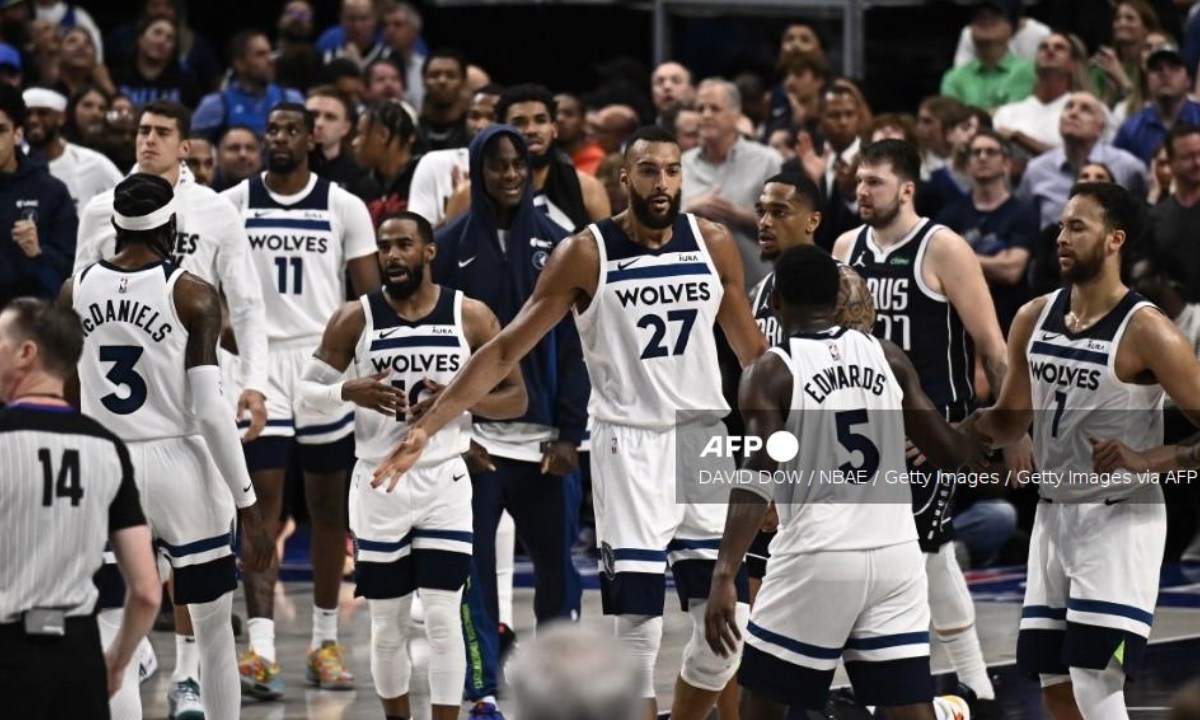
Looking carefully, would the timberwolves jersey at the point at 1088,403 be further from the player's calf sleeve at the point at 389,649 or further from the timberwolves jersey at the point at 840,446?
the player's calf sleeve at the point at 389,649

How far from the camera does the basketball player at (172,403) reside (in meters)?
8.12

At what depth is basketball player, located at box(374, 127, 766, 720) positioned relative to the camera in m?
8.27

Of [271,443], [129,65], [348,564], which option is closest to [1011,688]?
[271,443]

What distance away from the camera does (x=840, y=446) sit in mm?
7023

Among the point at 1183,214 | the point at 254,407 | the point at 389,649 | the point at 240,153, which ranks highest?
the point at 240,153

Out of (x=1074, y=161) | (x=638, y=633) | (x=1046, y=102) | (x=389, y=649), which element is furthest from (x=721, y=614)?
(x=1046, y=102)

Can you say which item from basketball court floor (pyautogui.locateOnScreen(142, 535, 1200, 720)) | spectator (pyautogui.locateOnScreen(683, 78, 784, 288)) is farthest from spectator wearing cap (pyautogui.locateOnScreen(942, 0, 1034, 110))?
basketball court floor (pyautogui.locateOnScreen(142, 535, 1200, 720))

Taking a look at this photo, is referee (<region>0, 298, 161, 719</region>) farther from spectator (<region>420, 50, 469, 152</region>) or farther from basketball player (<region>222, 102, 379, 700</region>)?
spectator (<region>420, 50, 469, 152</region>)

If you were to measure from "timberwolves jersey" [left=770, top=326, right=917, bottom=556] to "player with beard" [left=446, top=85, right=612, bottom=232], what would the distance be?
12.0 ft

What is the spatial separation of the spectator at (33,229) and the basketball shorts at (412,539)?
393 cm

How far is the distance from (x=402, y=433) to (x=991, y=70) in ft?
26.0

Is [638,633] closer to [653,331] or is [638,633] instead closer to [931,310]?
[653,331]

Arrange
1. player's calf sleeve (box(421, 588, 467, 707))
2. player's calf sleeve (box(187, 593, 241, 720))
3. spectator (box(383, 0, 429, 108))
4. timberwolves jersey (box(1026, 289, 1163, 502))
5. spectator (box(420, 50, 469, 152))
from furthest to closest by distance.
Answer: spectator (box(383, 0, 429, 108)) < spectator (box(420, 50, 469, 152)) < player's calf sleeve (box(421, 588, 467, 707)) < player's calf sleeve (box(187, 593, 241, 720)) < timberwolves jersey (box(1026, 289, 1163, 502))

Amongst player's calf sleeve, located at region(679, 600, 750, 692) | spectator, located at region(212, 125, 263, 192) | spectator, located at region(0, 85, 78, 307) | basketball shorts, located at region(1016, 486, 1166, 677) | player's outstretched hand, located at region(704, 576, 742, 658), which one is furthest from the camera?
spectator, located at region(212, 125, 263, 192)
